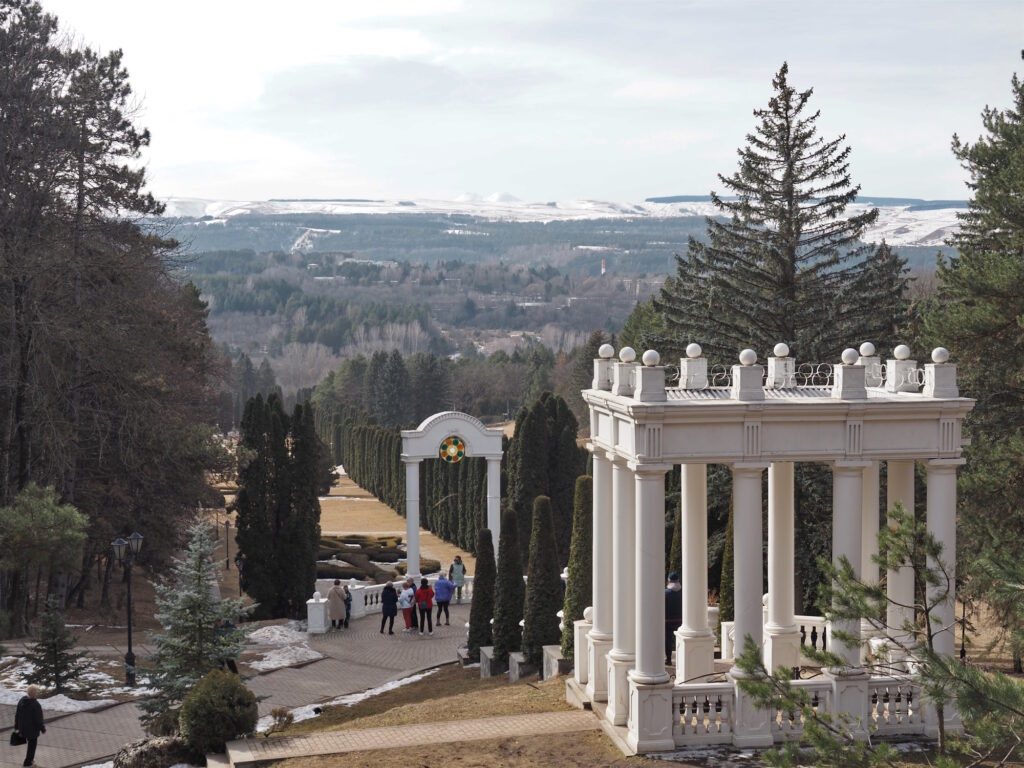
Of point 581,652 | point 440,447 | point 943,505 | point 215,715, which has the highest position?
point 943,505

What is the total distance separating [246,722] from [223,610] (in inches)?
92.1

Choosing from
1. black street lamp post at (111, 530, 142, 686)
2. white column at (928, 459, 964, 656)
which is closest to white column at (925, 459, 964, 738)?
white column at (928, 459, 964, 656)

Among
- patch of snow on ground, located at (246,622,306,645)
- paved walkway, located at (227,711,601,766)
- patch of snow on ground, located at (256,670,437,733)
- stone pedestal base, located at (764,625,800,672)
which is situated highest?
stone pedestal base, located at (764,625,800,672)

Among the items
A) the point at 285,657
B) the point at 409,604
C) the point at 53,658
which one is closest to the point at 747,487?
the point at 53,658

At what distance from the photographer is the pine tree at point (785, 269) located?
102 feet

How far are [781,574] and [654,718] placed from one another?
119 inches

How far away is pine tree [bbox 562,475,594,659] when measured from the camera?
19125mm

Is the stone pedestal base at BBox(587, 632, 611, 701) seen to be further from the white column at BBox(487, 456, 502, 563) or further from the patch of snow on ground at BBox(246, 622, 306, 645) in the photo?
the white column at BBox(487, 456, 502, 563)

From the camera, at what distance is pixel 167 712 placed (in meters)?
17.0

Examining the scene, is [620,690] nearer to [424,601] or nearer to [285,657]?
[285,657]

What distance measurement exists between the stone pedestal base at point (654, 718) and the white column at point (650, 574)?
0.11 m

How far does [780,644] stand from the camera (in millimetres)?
16469

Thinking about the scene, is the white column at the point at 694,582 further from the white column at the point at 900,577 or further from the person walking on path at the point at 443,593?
the person walking on path at the point at 443,593

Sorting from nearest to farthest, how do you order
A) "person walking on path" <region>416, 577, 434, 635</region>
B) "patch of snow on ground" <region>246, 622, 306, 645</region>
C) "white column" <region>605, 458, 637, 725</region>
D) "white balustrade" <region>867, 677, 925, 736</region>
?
"white balustrade" <region>867, 677, 925, 736</region> → "white column" <region>605, 458, 637, 725</region> → "patch of snow on ground" <region>246, 622, 306, 645</region> → "person walking on path" <region>416, 577, 434, 635</region>
